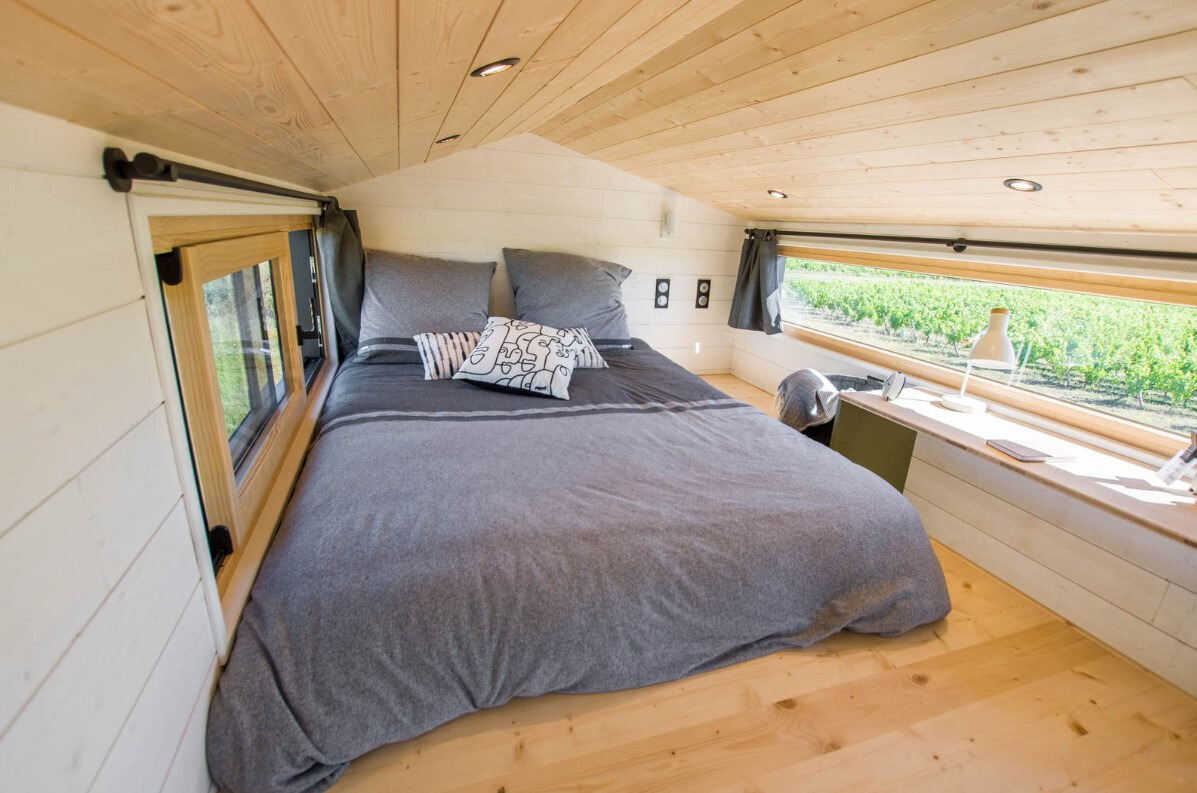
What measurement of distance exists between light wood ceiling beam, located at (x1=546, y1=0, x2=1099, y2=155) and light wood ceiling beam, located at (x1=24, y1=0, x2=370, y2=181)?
47.3 inches

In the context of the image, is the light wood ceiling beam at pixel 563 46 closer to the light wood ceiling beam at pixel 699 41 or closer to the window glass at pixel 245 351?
the light wood ceiling beam at pixel 699 41

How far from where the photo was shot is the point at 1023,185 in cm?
169

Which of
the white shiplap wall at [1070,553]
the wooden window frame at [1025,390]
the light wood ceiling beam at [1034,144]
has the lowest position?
the white shiplap wall at [1070,553]

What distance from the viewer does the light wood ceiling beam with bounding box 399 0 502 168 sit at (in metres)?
0.72

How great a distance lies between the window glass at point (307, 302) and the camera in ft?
8.52

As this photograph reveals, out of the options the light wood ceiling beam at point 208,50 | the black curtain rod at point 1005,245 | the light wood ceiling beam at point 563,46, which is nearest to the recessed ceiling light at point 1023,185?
the black curtain rod at point 1005,245

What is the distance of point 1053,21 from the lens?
1023 mm

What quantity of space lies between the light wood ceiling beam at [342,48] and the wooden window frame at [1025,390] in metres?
2.33

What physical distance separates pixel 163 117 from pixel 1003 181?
2.10m

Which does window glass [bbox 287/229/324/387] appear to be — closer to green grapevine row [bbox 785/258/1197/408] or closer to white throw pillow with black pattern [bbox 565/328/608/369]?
white throw pillow with black pattern [bbox 565/328/608/369]

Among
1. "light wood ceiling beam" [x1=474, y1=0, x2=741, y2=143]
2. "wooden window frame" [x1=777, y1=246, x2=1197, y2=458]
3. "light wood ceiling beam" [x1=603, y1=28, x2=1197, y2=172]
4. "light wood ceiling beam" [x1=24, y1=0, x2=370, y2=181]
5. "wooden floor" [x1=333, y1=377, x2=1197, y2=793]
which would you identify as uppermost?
"light wood ceiling beam" [x1=474, y1=0, x2=741, y2=143]

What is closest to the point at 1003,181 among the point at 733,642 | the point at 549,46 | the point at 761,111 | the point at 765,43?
the point at 761,111

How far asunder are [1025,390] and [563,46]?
2.27m

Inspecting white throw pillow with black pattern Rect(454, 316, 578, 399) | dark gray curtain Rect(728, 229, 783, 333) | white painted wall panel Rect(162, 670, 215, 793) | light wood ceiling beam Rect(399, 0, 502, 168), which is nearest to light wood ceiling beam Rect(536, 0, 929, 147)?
light wood ceiling beam Rect(399, 0, 502, 168)
